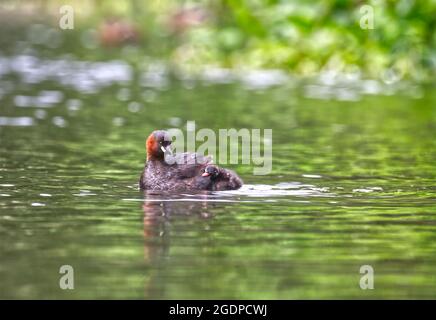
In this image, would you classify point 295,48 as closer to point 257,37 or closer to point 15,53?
point 257,37

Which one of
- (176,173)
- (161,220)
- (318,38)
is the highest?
(318,38)

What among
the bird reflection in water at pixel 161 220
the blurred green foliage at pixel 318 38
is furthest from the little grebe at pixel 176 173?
the blurred green foliage at pixel 318 38

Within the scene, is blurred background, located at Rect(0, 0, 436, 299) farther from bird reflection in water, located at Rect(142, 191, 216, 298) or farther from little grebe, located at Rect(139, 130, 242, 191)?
little grebe, located at Rect(139, 130, 242, 191)

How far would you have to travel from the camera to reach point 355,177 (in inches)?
590

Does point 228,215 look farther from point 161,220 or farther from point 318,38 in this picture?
point 318,38

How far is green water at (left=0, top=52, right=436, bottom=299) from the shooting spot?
930cm

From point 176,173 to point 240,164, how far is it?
322 cm

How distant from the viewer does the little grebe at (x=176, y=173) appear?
44.6 ft

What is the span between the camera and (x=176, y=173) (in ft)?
44.9

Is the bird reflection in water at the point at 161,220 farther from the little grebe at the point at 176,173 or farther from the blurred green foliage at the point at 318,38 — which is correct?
the blurred green foliage at the point at 318,38

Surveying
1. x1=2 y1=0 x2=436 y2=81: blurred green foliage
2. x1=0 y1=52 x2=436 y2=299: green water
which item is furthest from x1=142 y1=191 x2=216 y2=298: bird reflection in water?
x1=2 y1=0 x2=436 y2=81: blurred green foliage

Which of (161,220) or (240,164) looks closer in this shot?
(161,220)

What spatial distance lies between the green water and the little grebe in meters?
0.23

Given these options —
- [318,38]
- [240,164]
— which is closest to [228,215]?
[240,164]
